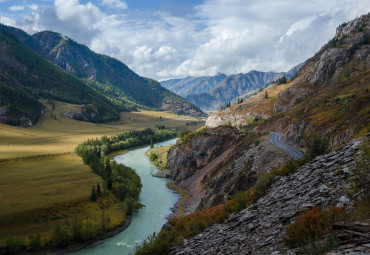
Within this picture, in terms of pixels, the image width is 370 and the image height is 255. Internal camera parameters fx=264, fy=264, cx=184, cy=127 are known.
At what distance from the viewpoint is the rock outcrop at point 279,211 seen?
16828 mm

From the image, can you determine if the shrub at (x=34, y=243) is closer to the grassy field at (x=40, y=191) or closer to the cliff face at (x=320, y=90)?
the grassy field at (x=40, y=191)

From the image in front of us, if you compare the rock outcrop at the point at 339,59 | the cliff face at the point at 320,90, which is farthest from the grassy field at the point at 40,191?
the rock outcrop at the point at 339,59

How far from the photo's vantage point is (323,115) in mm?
69438

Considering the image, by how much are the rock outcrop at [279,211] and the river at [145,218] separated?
1588 inches

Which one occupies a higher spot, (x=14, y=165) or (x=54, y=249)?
(x=14, y=165)

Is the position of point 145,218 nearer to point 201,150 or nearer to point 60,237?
point 60,237

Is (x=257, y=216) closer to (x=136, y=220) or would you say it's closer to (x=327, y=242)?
(x=327, y=242)

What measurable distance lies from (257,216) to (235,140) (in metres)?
94.7

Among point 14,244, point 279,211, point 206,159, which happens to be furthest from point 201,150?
point 279,211

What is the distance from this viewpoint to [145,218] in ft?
254

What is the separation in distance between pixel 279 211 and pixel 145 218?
63.8 meters

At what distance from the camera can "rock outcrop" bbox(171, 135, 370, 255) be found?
55.2 ft

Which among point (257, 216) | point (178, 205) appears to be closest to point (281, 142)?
point (178, 205)

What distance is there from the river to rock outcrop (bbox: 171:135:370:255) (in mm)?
40338
